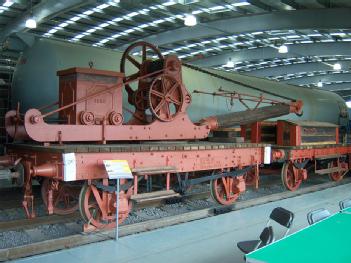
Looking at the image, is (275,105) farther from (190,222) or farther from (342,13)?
(342,13)

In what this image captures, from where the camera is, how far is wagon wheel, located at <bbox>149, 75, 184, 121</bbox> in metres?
6.73

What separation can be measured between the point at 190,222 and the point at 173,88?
2454 millimetres

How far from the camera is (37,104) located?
778 cm

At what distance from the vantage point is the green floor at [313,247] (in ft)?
9.77

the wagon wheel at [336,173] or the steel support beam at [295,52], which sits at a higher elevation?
the steel support beam at [295,52]

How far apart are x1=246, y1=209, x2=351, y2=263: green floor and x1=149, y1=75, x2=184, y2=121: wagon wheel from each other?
11.6 feet

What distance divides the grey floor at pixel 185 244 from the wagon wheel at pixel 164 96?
6.58ft

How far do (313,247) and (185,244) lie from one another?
2.53 m

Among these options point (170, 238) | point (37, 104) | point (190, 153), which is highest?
point (37, 104)

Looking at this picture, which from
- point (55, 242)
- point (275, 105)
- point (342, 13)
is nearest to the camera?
point (55, 242)

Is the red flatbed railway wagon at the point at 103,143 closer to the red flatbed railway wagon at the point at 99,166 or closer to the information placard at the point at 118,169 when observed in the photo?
the red flatbed railway wagon at the point at 99,166

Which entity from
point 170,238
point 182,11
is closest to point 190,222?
point 170,238

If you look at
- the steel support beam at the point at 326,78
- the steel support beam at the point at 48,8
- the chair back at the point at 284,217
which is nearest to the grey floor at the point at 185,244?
the chair back at the point at 284,217

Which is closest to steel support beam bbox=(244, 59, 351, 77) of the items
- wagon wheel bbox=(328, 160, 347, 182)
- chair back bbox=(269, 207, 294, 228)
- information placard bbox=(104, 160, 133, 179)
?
wagon wheel bbox=(328, 160, 347, 182)
